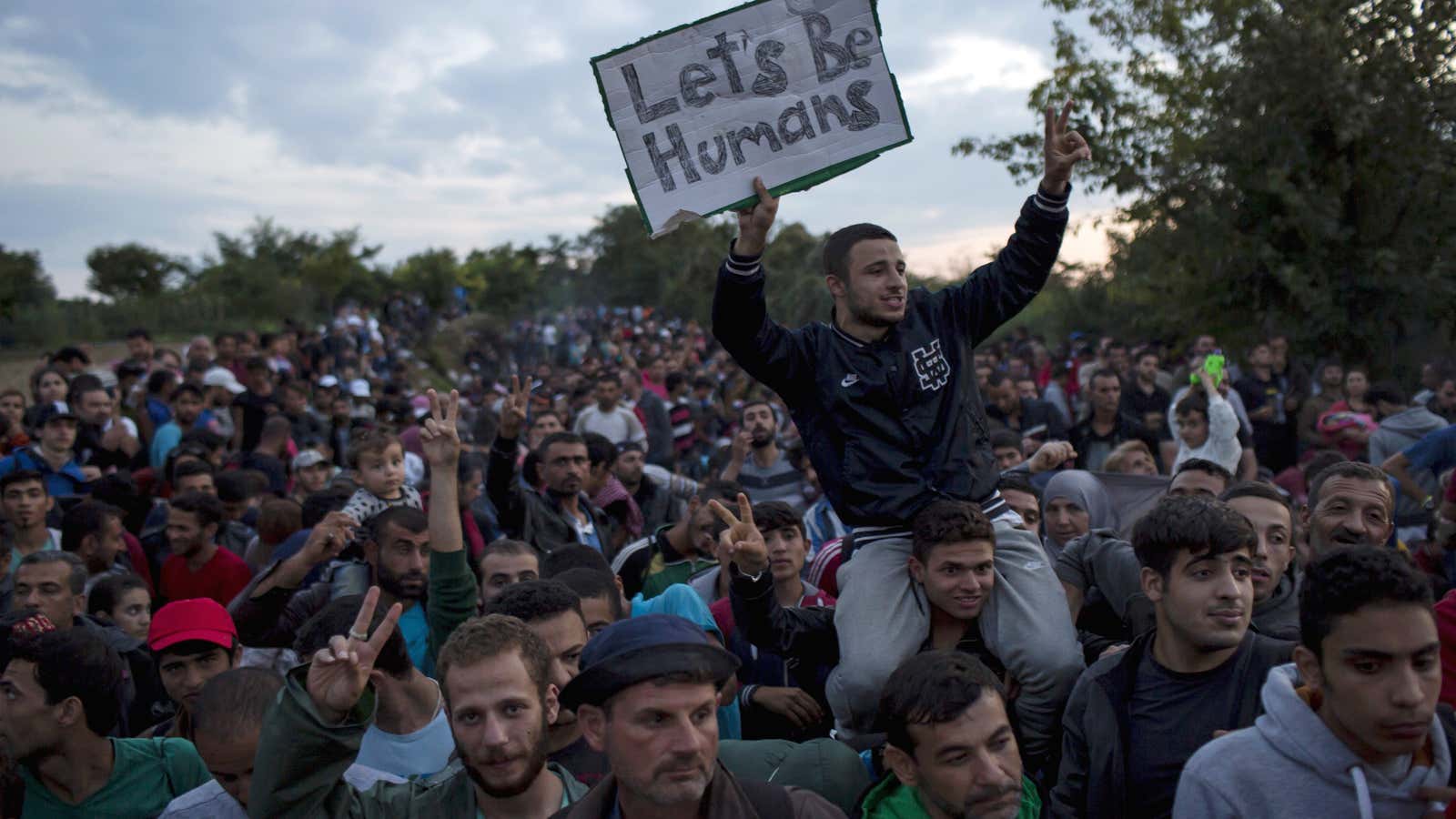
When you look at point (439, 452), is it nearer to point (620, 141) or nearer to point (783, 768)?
point (620, 141)

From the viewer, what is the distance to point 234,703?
Answer: 154 inches

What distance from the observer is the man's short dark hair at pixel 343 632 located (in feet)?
13.5

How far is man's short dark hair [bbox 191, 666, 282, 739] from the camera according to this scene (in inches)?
151

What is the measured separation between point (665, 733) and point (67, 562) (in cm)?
423

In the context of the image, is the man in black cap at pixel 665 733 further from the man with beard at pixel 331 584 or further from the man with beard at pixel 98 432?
the man with beard at pixel 98 432

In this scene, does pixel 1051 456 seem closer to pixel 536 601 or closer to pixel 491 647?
pixel 536 601

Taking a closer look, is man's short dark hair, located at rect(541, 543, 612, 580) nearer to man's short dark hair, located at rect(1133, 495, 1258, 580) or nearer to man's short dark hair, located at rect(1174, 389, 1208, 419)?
man's short dark hair, located at rect(1133, 495, 1258, 580)

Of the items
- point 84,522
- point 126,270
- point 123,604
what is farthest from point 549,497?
point 126,270

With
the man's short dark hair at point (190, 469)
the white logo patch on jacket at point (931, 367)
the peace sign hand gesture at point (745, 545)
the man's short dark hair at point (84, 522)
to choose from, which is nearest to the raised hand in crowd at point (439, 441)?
the peace sign hand gesture at point (745, 545)

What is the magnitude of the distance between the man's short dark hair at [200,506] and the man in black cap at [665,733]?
5025mm

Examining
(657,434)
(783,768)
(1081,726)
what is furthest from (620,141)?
(657,434)

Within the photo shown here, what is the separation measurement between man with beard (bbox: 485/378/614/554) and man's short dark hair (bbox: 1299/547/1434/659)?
474cm

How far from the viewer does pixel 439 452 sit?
4.61 m

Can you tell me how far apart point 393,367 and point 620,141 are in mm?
22714
